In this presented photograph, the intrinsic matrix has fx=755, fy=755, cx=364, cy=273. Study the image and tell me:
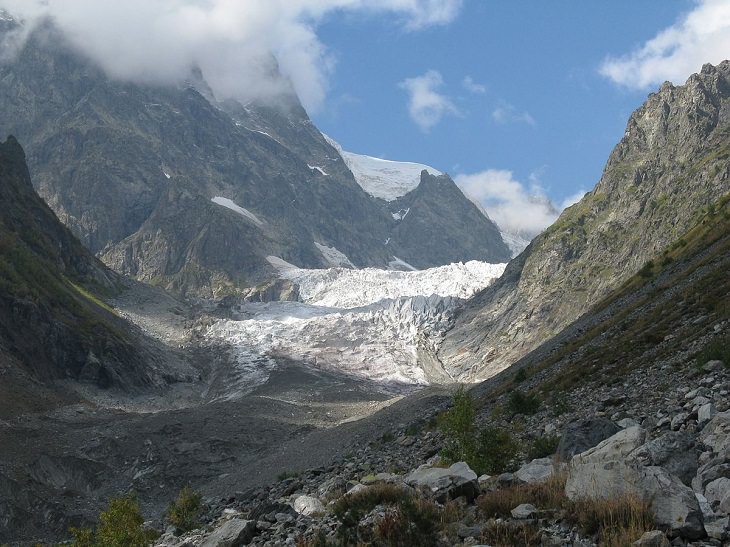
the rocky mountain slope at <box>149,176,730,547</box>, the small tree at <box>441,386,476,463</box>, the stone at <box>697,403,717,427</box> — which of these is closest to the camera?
the rocky mountain slope at <box>149,176,730,547</box>

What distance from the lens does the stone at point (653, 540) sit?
32.1ft

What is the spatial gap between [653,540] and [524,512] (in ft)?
7.66

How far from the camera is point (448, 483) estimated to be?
14719mm

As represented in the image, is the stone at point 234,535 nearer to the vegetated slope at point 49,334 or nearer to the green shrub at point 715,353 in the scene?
the green shrub at point 715,353

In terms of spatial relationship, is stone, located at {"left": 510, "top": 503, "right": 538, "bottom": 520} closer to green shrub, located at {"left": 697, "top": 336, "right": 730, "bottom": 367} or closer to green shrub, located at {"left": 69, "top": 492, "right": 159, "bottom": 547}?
green shrub, located at {"left": 69, "top": 492, "right": 159, "bottom": 547}

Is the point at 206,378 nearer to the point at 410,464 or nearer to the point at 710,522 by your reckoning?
the point at 410,464

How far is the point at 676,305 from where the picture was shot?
40.2 m

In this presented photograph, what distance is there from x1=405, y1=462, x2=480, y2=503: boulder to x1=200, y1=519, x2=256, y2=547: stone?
3419 millimetres

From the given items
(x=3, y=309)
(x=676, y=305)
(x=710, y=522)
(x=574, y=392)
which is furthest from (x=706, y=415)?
(x=3, y=309)

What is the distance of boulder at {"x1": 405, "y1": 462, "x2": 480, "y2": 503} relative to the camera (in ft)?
46.7

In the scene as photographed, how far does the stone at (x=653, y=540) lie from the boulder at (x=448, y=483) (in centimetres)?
465

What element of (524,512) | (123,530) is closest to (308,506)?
(524,512)

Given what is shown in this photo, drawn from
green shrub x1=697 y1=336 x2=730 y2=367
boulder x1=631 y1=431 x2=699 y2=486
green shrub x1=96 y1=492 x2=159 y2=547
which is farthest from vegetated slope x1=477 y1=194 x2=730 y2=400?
green shrub x1=96 y1=492 x2=159 y2=547

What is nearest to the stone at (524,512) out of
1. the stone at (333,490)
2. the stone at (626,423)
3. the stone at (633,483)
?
the stone at (633,483)
